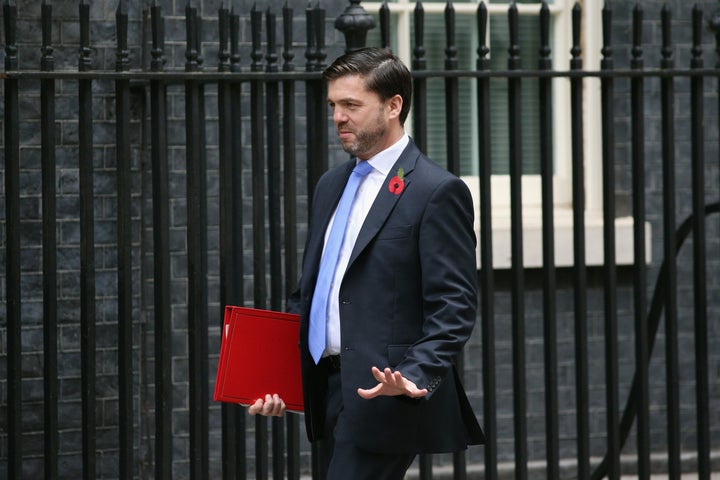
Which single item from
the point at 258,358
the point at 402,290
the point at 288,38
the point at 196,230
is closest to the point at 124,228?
the point at 196,230

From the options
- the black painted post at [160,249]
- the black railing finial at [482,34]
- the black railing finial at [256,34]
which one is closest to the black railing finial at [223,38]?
the black railing finial at [256,34]

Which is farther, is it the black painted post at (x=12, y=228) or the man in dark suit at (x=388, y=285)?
the black painted post at (x=12, y=228)

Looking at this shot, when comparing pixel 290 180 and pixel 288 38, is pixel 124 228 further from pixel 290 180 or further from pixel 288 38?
pixel 288 38

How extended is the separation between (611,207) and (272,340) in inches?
70.6

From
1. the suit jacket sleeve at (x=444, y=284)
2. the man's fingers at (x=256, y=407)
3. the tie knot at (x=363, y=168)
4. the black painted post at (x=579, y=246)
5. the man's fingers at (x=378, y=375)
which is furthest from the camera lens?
the black painted post at (x=579, y=246)

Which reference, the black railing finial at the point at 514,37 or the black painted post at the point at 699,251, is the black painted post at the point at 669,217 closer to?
the black painted post at the point at 699,251

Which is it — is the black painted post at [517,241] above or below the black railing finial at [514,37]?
below

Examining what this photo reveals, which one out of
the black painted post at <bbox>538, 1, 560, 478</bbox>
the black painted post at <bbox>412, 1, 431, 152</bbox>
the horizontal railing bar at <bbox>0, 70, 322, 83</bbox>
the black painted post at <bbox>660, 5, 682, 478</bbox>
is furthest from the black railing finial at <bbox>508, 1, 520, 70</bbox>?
the horizontal railing bar at <bbox>0, 70, 322, 83</bbox>

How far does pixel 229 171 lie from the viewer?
4926 millimetres

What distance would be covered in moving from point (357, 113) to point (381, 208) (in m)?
0.28

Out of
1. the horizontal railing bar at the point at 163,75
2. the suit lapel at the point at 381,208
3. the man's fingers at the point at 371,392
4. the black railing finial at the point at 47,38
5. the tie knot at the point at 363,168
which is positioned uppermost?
the black railing finial at the point at 47,38

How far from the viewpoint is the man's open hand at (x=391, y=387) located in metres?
3.27

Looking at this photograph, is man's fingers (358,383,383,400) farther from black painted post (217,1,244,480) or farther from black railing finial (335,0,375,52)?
black railing finial (335,0,375,52)

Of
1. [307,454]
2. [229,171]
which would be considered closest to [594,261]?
[307,454]
